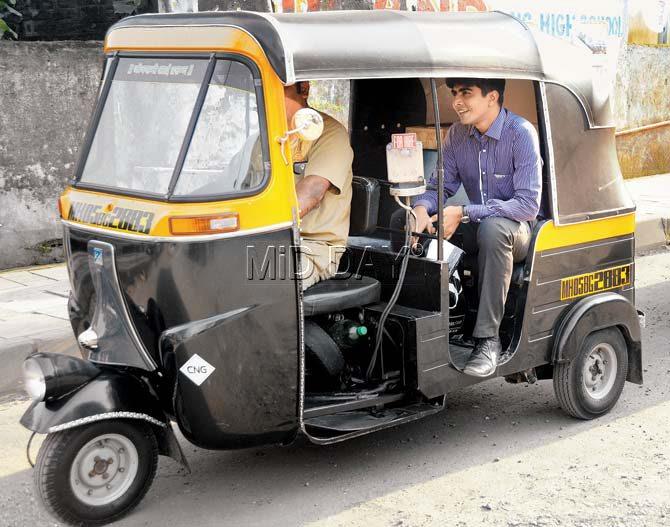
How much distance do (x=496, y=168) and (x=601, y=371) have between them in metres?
1.25

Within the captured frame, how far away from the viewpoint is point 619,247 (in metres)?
A: 4.83

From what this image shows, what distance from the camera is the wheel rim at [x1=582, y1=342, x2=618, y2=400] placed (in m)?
4.81

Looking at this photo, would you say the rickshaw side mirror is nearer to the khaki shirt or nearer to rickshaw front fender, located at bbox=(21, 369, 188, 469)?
the khaki shirt

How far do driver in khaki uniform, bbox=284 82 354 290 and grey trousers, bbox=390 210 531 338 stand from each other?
68 centimetres

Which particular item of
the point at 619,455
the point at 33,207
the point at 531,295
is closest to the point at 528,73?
the point at 531,295

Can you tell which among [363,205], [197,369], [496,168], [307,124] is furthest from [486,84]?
[197,369]

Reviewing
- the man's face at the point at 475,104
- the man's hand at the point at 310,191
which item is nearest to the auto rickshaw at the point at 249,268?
the man's face at the point at 475,104

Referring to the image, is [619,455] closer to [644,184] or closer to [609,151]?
[609,151]

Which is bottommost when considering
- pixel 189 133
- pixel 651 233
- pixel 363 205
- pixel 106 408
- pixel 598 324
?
pixel 651 233

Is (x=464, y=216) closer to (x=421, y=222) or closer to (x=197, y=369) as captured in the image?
(x=421, y=222)

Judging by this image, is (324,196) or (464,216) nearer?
(324,196)

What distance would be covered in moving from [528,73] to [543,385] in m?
1.93

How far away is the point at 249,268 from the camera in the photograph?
358 centimetres

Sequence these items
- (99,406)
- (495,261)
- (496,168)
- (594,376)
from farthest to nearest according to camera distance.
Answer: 1. (594,376)
2. (496,168)
3. (495,261)
4. (99,406)
